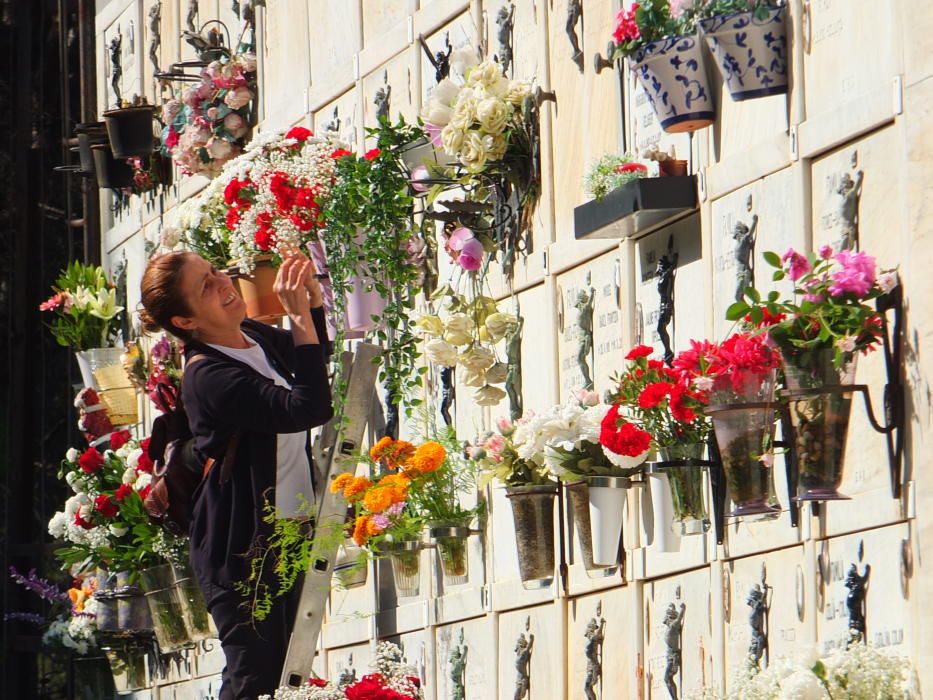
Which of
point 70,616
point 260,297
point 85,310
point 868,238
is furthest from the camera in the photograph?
point 70,616

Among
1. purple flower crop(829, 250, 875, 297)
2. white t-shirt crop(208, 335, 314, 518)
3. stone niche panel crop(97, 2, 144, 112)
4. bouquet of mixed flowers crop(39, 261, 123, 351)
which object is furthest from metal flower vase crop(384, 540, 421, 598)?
stone niche panel crop(97, 2, 144, 112)

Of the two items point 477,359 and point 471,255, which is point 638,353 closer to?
point 477,359

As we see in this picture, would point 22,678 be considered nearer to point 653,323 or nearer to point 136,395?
point 136,395

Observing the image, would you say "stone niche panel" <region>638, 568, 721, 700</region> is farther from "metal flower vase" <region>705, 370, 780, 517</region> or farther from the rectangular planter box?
the rectangular planter box

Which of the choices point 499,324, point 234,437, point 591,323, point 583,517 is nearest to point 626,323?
point 591,323

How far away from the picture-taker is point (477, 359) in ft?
18.3

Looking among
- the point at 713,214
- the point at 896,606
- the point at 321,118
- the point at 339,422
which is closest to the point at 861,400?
the point at 896,606

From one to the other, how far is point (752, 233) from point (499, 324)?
128cm

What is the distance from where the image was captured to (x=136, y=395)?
27.7ft

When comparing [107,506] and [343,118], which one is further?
[107,506]

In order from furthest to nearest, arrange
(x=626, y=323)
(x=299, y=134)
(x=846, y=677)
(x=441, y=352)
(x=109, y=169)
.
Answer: (x=109, y=169), (x=299, y=134), (x=441, y=352), (x=626, y=323), (x=846, y=677)

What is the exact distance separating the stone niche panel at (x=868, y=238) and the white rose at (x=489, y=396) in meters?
1.64

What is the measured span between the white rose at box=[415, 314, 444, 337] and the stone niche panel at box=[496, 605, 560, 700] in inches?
34.3

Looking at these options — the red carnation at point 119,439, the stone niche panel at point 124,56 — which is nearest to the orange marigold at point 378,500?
the red carnation at point 119,439
